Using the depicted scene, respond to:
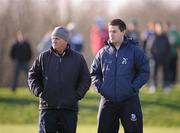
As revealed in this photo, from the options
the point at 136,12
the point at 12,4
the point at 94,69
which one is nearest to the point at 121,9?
the point at 136,12

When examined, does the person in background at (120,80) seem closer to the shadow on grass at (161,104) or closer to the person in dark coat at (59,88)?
the person in dark coat at (59,88)

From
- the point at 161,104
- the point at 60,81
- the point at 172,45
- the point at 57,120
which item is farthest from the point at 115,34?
the point at 172,45

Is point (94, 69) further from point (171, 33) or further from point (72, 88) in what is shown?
point (171, 33)

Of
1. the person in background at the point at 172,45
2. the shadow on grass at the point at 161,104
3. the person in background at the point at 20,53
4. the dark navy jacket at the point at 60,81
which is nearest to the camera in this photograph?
the dark navy jacket at the point at 60,81

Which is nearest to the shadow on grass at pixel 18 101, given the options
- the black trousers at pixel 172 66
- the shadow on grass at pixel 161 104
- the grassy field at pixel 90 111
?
the grassy field at pixel 90 111

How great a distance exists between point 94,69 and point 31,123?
10998 mm

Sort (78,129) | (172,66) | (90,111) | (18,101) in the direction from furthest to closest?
(172,66) → (18,101) → (90,111) → (78,129)

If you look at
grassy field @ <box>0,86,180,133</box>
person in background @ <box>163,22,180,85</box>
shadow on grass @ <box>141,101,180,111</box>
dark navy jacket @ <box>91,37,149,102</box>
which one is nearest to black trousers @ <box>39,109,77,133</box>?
dark navy jacket @ <box>91,37,149,102</box>

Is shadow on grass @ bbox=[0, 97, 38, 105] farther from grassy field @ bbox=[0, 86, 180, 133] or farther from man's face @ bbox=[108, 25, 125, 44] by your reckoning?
man's face @ bbox=[108, 25, 125, 44]

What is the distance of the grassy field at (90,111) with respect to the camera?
2517cm

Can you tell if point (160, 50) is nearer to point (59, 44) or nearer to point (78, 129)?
point (78, 129)

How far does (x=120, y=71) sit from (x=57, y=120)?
51.5 inches

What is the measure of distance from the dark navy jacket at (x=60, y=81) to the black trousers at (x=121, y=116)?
1.55ft

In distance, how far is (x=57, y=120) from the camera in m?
14.2
